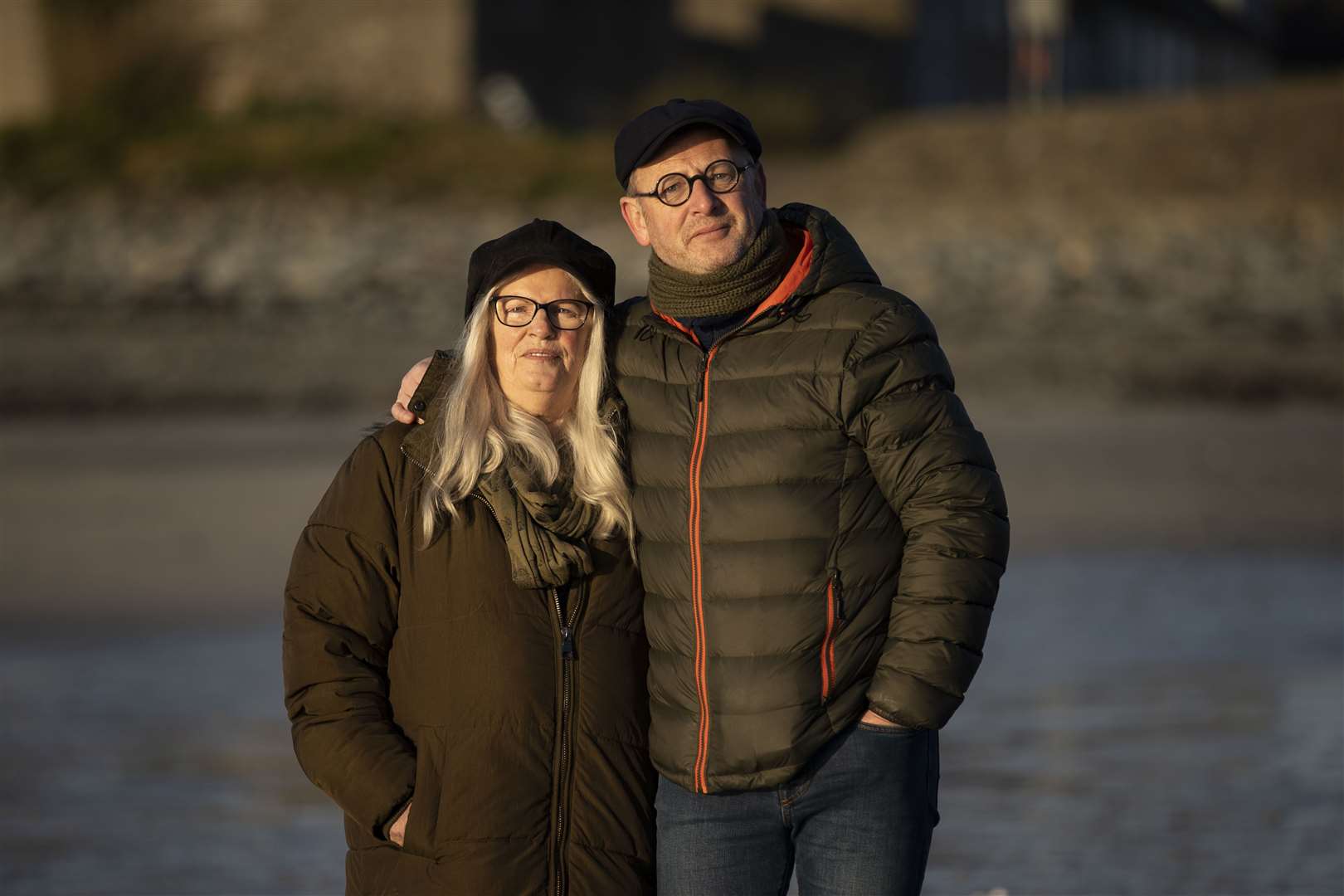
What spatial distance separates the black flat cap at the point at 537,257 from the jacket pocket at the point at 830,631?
603 millimetres

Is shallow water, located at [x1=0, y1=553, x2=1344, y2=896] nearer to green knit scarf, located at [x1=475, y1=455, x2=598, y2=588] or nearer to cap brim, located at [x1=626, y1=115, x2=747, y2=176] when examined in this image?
green knit scarf, located at [x1=475, y1=455, x2=598, y2=588]

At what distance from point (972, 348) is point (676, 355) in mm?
16579

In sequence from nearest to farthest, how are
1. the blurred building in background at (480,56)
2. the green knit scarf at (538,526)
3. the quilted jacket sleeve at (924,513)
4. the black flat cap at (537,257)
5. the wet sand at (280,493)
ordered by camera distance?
the quilted jacket sleeve at (924,513)
the green knit scarf at (538,526)
the black flat cap at (537,257)
the wet sand at (280,493)
the blurred building in background at (480,56)

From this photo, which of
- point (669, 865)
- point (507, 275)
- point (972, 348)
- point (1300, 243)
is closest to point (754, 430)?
point (507, 275)

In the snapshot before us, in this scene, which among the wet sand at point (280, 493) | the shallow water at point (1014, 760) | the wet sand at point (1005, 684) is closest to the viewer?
the shallow water at point (1014, 760)

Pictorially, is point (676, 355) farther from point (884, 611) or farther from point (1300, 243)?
point (1300, 243)

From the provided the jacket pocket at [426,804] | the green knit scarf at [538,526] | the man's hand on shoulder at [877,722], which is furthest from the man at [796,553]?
the jacket pocket at [426,804]

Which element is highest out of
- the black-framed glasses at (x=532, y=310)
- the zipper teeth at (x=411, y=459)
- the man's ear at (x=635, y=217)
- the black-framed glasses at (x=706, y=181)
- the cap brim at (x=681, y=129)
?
the cap brim at (x=681, y=129)

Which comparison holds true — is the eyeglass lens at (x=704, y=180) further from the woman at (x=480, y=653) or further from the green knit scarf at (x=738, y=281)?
the woman at (x=480, y=653)

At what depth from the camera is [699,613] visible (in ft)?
8.99

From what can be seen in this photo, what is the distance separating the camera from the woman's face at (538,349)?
2.90 meters

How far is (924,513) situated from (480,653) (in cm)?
69

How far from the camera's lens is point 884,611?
2.73 metres

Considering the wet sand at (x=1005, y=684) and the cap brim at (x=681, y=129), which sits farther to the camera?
the wet sand at (x=1005, y=684)
